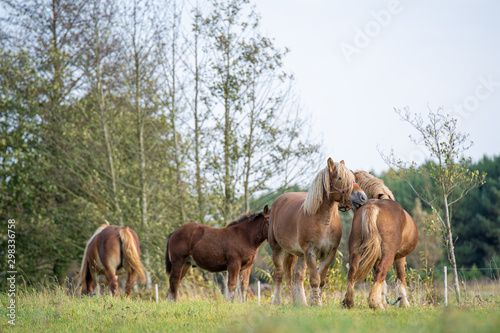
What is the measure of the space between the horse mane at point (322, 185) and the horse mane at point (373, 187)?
0.98 meters

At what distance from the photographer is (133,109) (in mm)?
18984

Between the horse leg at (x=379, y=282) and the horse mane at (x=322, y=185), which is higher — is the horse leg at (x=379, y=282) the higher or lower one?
the lower one

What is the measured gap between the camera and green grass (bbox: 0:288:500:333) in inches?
181

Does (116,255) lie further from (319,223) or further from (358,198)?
(358,198)

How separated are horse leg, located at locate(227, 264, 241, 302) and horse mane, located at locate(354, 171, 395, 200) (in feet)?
9.23

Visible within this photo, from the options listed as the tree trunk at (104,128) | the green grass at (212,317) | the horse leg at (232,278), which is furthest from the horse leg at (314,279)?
the tree trunk at (104,128)

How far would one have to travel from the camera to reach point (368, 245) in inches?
265

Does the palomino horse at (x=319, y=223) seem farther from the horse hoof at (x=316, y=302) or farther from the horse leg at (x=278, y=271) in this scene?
the horse leg at (x=278, y=271)

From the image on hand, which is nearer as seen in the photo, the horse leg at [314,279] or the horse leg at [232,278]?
the horse leg at [314,279]

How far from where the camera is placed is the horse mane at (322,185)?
285 inches

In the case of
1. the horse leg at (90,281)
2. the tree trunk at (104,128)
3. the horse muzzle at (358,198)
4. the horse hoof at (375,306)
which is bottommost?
the horse hoof at (375,306)

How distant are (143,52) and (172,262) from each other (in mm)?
11085

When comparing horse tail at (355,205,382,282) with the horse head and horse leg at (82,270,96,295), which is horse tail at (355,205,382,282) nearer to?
the horse head

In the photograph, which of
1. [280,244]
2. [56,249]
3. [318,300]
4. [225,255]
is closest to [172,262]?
[225,255]
